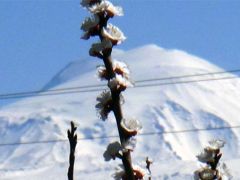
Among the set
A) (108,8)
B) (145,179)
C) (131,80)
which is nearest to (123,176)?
(145,179)

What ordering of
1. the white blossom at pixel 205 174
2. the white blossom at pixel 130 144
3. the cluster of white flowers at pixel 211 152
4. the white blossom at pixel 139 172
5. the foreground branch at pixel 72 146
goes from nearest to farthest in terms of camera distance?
the white blossom at pixel 130 144 → the white blossom at pixel 139 172 → the white blossom at pixel 205 174 → the cluster of white flowers at pixel 211 152 → the foreground branch at pixel 72 146

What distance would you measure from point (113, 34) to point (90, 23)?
0.14 m

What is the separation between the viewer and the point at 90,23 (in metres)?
5.79

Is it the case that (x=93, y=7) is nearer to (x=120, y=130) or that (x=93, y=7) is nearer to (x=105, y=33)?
(x=105, y=33)

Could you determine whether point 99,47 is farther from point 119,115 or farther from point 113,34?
point 119,115

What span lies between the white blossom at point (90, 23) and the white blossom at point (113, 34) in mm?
67

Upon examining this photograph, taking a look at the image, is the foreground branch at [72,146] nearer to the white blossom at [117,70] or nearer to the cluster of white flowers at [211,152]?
the white blossom at [117,70]

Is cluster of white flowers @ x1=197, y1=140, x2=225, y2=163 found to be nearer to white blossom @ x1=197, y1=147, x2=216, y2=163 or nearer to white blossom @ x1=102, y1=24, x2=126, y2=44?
white blossom @ x1=197, y1=147, x2=216, y2=163

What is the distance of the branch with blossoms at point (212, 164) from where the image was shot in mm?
6020

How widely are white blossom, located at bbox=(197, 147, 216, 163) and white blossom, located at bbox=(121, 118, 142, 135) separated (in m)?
0.50

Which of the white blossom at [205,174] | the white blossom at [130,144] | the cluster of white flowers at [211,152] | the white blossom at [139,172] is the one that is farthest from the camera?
the cluster of white flowers at [211,152]

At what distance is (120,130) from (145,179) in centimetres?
32

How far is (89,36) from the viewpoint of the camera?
5.77 metres

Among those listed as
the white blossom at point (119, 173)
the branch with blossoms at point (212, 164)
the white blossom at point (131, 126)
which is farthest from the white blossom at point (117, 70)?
the branch with blossoms at point (212, 164)
